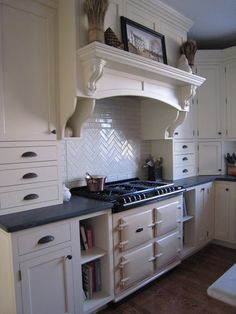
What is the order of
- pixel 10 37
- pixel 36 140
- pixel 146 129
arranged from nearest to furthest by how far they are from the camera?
pixel 10 37 < pixel 36 140 < pixel 146 129

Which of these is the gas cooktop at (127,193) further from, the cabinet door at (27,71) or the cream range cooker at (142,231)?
the cabinet door at (27,71)

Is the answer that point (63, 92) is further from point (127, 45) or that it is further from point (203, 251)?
point (203, 251)

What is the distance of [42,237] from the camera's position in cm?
165

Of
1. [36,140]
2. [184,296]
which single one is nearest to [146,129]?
[36,140]

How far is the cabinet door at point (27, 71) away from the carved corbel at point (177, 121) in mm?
1499

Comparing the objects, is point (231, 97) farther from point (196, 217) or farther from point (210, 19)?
point (196, 217)

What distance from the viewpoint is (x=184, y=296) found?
7.52 feet


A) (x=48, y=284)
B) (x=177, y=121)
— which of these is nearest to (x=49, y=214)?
(x=48, y=284)

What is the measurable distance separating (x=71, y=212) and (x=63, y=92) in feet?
3.04

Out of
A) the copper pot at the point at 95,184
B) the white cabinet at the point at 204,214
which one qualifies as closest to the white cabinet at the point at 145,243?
the copper pot at the point at 95,184

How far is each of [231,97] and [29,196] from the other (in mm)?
2847

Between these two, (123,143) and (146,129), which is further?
(146,129)

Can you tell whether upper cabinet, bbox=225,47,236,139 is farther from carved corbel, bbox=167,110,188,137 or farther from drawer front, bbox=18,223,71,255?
drawer front, bbox=18,223,71,255

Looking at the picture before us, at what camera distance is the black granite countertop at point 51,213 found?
1543 mm
